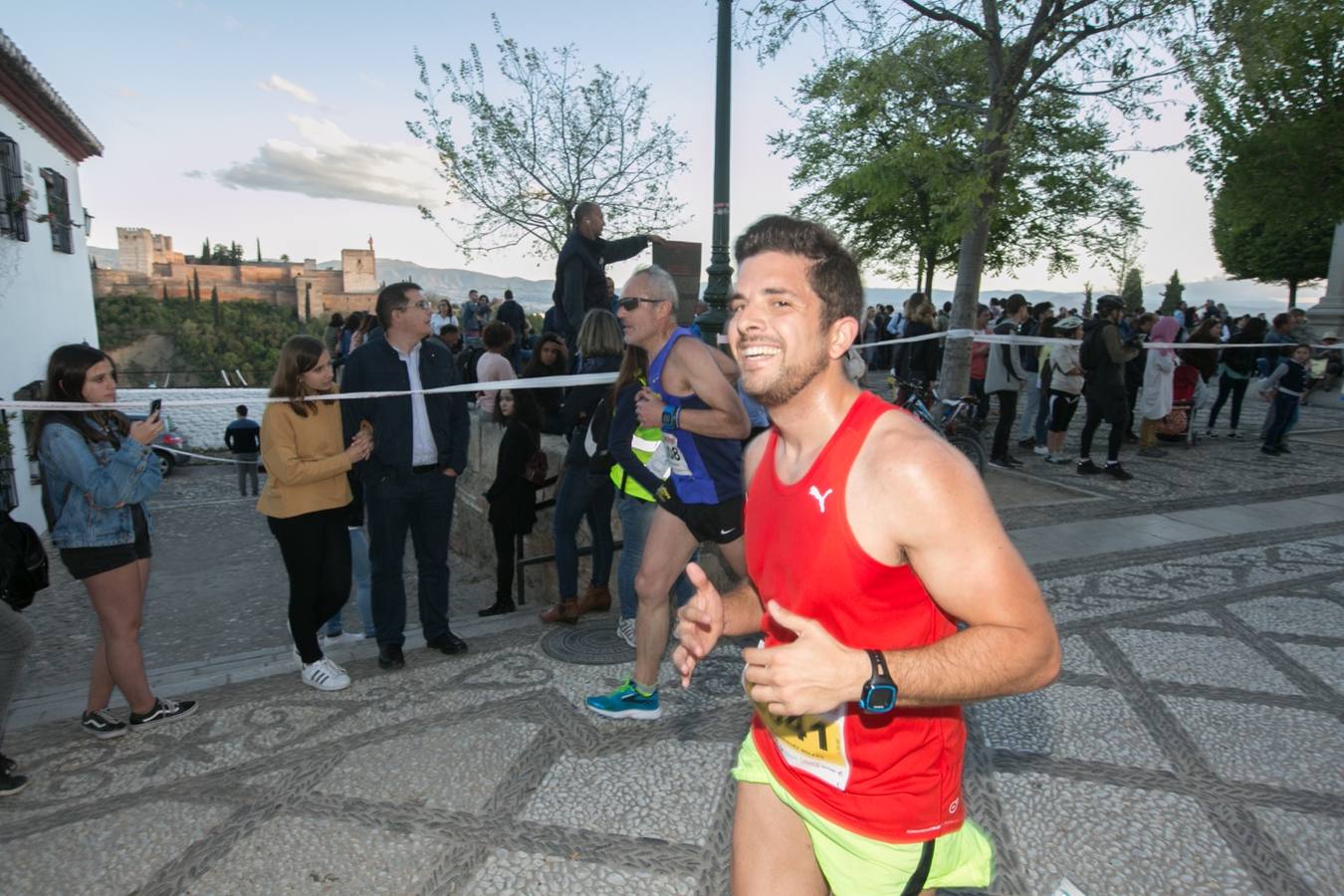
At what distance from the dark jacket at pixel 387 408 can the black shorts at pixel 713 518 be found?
1615mm

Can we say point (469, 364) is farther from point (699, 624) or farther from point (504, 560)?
point (699, 624)

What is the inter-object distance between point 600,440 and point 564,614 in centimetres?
124

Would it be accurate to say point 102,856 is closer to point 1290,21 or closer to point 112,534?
point 112,534

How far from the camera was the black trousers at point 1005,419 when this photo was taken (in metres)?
9.72

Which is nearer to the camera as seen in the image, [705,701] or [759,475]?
[759,475]

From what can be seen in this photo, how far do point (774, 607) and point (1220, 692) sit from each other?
381cm

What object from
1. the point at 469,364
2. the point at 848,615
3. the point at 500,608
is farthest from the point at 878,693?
the point at 469,364

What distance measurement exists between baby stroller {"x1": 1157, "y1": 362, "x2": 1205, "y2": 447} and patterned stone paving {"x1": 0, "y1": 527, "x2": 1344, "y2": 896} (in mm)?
7634

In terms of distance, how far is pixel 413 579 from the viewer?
842 centimetres

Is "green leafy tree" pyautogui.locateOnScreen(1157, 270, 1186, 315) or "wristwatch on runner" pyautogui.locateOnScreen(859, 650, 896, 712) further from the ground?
"green leafy tree" pyautogui.locateOnScreen(1157, 270, 1186, 315)

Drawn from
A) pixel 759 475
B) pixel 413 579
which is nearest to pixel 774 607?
pixel 759 475

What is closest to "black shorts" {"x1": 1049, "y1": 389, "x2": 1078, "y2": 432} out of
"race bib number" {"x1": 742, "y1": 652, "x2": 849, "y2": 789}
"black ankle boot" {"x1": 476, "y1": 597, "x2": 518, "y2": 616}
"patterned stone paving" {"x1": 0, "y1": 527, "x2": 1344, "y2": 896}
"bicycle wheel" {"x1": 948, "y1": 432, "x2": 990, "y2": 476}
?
"bicycle wheel" {"x1": 948, "y1": 432, "x2": 990, "y2": 476}

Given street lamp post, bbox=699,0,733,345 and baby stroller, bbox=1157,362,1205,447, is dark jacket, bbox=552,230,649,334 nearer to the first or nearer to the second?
street lamp post, bbox=699,0,733,345

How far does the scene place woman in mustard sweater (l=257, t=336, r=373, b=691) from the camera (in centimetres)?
399
